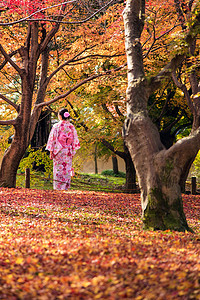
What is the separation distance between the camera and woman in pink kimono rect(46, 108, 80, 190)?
9.19 metres

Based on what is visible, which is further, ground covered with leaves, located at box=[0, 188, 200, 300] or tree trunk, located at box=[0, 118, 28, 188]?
tree trunk, located at box=[0, 118, 28, 188]

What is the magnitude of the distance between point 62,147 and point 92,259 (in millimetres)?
6409

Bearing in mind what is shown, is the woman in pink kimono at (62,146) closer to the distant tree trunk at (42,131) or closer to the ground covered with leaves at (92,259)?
the ground covered with leaves at (92,259)

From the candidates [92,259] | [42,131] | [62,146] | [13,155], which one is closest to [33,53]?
[62,146]

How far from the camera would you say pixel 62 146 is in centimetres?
928

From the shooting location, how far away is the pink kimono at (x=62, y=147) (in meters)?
9.20

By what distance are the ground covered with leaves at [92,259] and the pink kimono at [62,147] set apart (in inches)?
143

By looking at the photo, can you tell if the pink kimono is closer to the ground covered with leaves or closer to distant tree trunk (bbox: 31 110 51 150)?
the ground covered with leaves

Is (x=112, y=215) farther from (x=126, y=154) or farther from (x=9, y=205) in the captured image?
(x=126, y=154)

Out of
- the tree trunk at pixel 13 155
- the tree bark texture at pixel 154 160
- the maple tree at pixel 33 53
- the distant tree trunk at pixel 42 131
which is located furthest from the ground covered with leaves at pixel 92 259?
the distant tree trunk at pixel 42 131

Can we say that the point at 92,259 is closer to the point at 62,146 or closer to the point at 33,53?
the point at 62,146

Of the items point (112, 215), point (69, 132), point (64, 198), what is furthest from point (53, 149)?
point (112, 215)

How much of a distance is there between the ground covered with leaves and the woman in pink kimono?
11.9ft

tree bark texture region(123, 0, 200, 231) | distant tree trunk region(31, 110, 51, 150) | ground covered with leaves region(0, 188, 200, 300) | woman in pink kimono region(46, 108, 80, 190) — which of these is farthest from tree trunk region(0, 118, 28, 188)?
distant tree trunk region(31, 110, 51, 150)
